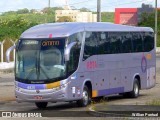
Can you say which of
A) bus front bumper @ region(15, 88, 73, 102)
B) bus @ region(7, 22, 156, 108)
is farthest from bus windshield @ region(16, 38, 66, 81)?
bus front bumper @ region(15, 88, 73, 102)

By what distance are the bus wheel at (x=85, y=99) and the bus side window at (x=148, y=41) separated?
20.1ft

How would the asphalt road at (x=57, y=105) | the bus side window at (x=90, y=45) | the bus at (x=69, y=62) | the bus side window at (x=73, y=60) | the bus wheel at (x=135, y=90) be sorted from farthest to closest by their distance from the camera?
1. the bus wheel at (x=135, y=90)
2. the bus side window at (x=90, y=45)
3. the bus side window at (x=73, y=60)
4. the bus at (x=69, y=62)
5. the asphalt road at (x=57, y=105)

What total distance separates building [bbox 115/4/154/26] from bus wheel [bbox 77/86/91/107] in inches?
4648

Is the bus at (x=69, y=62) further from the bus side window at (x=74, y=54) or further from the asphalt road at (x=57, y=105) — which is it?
the asphalt road at (x=57, y=105)

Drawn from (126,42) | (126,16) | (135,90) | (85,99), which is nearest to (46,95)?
(85,99)

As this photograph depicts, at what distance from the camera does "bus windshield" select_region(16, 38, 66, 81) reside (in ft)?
75.9

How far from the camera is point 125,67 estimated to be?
28109mm

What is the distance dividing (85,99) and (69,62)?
1.88m

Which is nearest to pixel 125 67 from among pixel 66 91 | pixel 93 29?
pixel 93 29

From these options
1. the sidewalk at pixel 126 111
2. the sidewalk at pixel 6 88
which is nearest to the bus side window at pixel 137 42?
the sidewalk at pixel 6 88

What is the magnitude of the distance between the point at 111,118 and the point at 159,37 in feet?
262

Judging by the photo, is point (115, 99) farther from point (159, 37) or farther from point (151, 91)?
point (159, 37)

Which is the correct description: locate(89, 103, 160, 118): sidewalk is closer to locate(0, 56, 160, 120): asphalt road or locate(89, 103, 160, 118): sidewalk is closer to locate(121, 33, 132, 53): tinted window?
locate(0, 56, 160, 120): asphalt road

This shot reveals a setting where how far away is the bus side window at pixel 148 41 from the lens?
99.1ft
